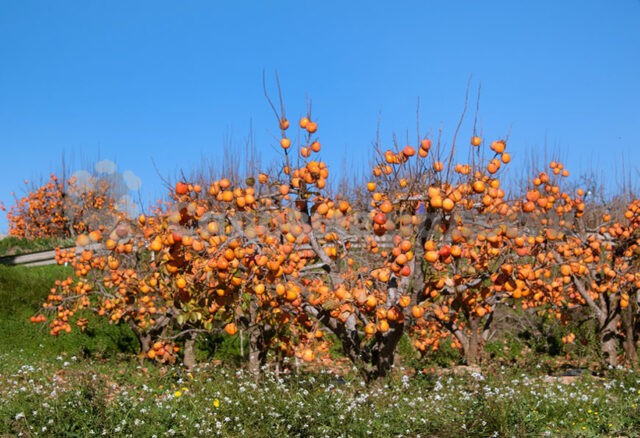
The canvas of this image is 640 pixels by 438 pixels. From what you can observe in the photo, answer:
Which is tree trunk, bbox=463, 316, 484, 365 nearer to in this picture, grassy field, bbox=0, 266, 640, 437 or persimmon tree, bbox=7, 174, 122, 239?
grassy field, bbox=0, 266, 640, 437

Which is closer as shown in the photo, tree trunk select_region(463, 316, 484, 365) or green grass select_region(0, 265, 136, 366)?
tree trunk select_region(463, 316, 484, 365)

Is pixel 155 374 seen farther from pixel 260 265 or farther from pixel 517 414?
pixel 517 414

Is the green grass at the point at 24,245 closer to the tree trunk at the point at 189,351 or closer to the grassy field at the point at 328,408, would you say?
the tree trunk at the point at 189,351

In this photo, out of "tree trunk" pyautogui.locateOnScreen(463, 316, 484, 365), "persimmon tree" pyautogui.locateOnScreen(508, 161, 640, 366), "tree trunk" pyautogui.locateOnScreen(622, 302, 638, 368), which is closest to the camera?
"persimmon tree" pyautogui.locateOnScreen(508, 161, 640, 366)

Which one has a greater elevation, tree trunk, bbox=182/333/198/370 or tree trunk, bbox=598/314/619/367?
tree trunk, bbox=182/333/198/370

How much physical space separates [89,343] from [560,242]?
391 inches

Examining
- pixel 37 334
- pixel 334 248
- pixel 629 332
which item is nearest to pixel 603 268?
pixel 629 332

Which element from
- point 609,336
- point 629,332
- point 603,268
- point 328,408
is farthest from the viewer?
point 609,336

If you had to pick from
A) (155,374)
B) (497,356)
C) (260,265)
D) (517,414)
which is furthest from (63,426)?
(497,356)

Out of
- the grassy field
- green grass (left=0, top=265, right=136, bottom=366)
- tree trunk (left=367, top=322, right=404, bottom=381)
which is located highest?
green grass (left=0, top=265, right=136, bottom=366)

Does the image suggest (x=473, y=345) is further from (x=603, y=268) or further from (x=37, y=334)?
(x=37, y=334)

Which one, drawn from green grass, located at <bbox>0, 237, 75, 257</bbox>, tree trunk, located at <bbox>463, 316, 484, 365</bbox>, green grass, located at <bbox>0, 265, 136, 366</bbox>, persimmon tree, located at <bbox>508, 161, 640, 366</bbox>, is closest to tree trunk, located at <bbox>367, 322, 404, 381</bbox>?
persimmon tree, located at <bbox>508, 161, 640, 366</bbox>

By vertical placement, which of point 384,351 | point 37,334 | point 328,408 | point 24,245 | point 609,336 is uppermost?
point 24,245

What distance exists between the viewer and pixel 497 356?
Result: 1295 centimetres
